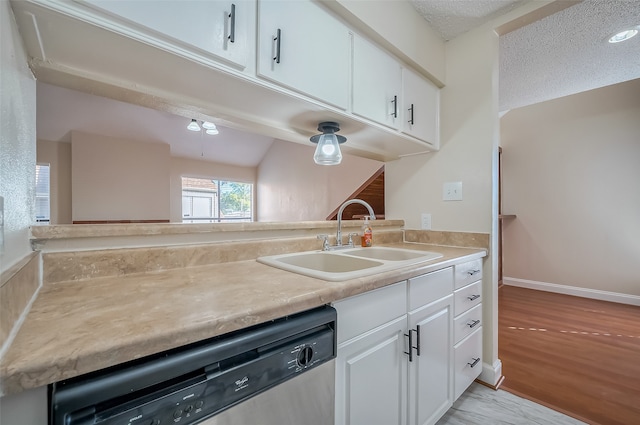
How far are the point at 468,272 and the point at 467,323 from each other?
29cm

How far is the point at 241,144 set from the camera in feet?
20.3

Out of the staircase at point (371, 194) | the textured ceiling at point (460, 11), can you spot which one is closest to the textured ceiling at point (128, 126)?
the staircase at point (371, 194)

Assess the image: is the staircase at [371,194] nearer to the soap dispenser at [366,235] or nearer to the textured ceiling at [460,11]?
the soap dispenser at [366,235]

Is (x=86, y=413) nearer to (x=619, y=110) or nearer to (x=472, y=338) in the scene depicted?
(x=472, y=338)

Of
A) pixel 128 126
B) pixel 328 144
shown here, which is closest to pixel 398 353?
pixel 328 144

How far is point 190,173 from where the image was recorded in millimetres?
6305

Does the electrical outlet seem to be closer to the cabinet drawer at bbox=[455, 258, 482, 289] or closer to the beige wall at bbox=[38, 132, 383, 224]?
the cabinet drawer at bbox=[455, 258, 482, 289]

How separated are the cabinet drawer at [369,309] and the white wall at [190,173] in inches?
244

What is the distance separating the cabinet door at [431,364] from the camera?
1.13 m

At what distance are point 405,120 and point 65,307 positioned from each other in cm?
168

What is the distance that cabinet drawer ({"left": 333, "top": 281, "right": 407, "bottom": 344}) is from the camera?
2.79 ft

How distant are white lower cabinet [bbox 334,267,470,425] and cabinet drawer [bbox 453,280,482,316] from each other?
0.21 feet

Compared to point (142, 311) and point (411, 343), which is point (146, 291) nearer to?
point (142, 311)

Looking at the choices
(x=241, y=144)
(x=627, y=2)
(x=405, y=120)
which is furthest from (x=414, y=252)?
(x=241, y=144)
